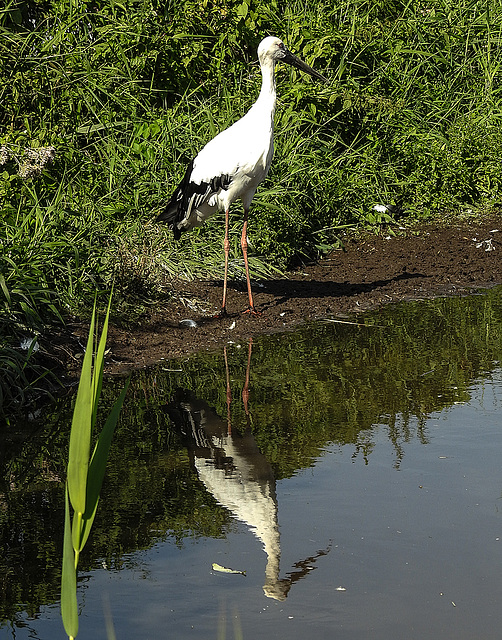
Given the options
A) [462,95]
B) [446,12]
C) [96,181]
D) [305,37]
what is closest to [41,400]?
[96,181]

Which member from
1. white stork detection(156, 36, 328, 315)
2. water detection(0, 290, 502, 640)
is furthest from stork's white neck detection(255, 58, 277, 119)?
water detection(0, 290, 502, 640)

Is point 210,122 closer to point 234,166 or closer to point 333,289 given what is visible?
point 234,166

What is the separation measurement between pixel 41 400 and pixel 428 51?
7529mm

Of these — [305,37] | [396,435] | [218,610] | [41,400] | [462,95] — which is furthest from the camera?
[462,95]

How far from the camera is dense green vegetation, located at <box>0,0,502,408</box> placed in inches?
284

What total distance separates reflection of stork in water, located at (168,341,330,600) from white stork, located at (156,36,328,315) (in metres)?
2.13

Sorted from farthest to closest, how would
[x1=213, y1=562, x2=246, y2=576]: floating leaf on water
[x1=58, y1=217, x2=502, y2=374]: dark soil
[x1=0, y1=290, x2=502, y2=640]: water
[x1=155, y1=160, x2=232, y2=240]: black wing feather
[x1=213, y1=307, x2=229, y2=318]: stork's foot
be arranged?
[x1=155, y1=160, x2=232, y2=240]: black wing feather
[x1=213, y1=307, x2=229, y2=318]: stork's foot
[x1=58, y1=217, x2=502, y2=374]: dark soil
[x1=213, y1=562, x2=246, y2=576]: floating leaf on water
[x1=0, y1=290, x2=502, y2=640]: water

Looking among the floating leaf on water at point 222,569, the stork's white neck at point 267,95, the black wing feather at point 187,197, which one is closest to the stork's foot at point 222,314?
the black wing feather at point 187,197

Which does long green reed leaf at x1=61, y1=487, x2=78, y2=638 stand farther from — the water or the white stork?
the white stork

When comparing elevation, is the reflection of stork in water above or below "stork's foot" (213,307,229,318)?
below

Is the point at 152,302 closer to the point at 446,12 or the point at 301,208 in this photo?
the point at 301,208

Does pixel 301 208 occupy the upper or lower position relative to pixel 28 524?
upper

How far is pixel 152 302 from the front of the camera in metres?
6.79

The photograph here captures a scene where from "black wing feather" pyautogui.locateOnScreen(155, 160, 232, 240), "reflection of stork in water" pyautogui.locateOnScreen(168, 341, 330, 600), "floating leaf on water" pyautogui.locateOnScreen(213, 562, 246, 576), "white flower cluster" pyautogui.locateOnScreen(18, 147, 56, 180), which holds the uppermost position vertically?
"white flower cluster" pyautogui.locateOnScreen(18, 147, 56, 180)
